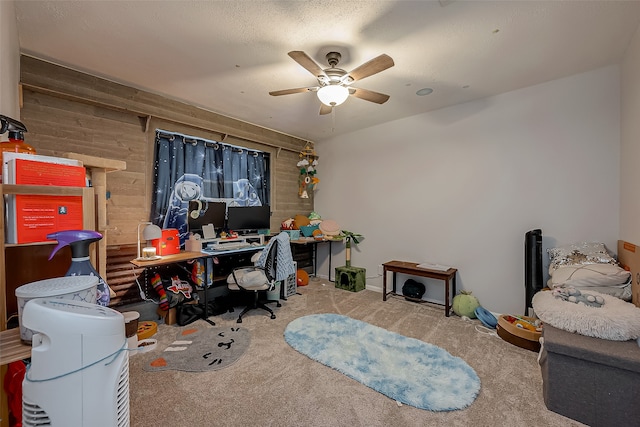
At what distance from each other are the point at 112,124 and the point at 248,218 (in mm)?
1892

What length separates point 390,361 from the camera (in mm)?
2248

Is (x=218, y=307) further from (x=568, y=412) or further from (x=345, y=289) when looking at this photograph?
(x=568, y=412)

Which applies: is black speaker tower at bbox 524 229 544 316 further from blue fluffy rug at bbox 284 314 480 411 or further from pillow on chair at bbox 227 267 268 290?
pillow on chair at bbox 227 267 268 290

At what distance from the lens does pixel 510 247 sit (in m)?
3.11

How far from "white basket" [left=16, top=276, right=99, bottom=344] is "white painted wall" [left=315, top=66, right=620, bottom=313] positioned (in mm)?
3621

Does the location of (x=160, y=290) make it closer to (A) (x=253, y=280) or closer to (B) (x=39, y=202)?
(A) (x=253, y=280)

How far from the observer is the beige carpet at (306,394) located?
1651mm

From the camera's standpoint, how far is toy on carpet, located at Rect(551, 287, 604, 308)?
194 cm

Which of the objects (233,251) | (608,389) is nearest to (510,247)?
(608,389)

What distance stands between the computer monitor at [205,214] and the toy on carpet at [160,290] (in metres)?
0.66

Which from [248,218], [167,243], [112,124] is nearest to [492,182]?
[248,218]

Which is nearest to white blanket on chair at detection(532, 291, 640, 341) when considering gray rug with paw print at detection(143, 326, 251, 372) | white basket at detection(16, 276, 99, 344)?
gray rug with paw print at detection(143, 326, 251, 372)

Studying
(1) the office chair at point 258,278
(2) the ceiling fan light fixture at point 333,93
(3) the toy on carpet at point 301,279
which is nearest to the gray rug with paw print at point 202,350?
(1) the office chair at point 258,278

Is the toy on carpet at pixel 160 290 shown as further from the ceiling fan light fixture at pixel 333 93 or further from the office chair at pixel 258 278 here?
the ceiling fan light fixture at pixel 333 93
